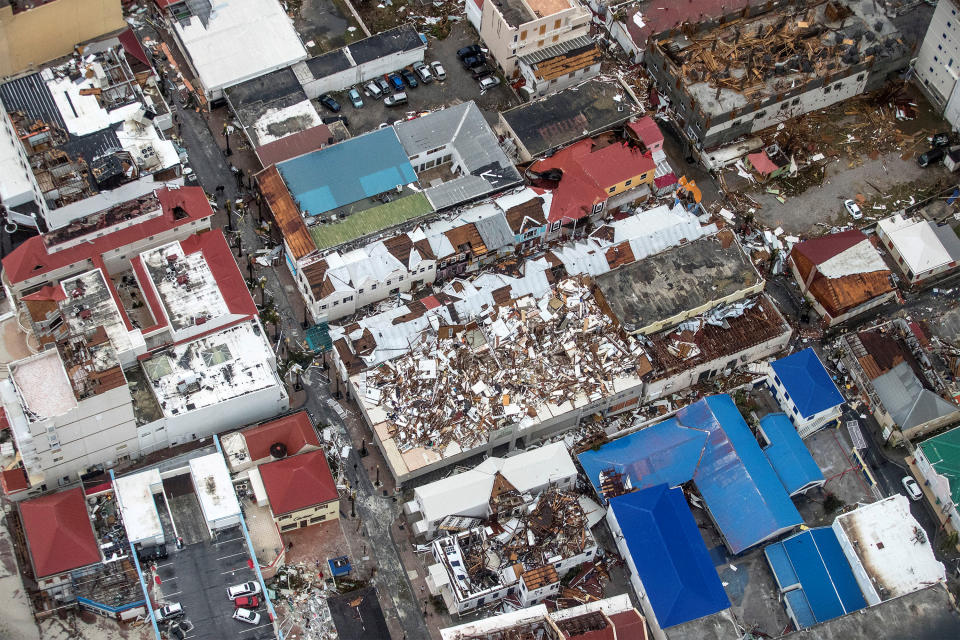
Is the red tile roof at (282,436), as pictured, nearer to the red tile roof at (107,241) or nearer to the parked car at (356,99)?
the red tile roof at (107,241)

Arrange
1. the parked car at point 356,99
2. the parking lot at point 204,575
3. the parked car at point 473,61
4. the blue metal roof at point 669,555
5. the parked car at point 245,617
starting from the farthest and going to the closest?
the parked car at point 473,61
the parked car at point 356,99
the blue metal roof at point 669,555
the parked car at point 245,617
the parking lot at point 204,575

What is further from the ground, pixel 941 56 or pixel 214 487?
pixel 941 56

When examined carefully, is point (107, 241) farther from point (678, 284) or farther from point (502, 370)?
point (678, 284)

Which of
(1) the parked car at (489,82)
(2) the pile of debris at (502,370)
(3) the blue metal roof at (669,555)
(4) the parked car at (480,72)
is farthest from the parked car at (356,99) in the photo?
(3) the blue metal roof at (669,555)

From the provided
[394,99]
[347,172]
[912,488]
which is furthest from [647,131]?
[912,488]

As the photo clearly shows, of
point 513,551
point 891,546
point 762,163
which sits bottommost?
point 891,546

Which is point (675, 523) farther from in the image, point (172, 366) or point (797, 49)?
point (797, 49)

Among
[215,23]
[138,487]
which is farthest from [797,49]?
[138,487]
